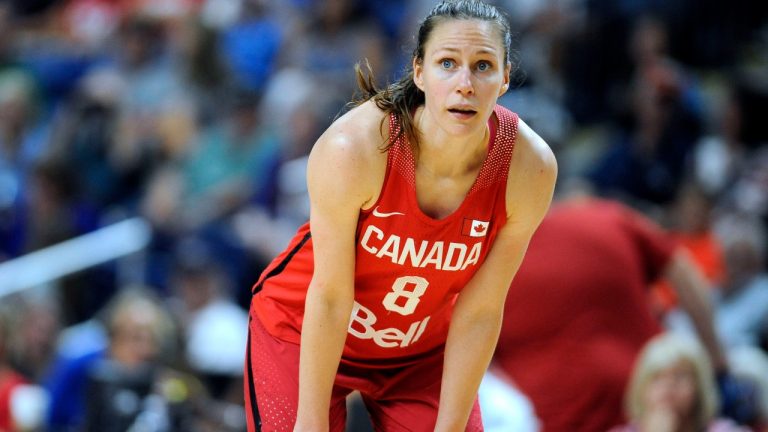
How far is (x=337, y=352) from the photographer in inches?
134

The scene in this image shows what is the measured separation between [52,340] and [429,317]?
3993mm

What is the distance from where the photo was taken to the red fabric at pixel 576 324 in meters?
5.28

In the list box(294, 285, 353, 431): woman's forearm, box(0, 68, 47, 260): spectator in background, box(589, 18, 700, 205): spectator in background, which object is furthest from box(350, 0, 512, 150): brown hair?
box(0, 68, 47, 260): spectator in background

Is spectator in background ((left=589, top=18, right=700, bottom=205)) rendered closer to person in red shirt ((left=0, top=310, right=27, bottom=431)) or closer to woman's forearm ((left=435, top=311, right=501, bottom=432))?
person in red shirt ((left=0, top=310, right=27, bottom=431))

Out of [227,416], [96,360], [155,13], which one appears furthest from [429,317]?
[155,13]

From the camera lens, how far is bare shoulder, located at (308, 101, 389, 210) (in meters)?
3.27

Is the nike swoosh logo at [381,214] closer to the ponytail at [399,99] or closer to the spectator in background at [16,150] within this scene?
the ponytail at [399,99]

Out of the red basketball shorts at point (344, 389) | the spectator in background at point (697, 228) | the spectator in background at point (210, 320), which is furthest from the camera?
the spectator in background at point (697, 228)

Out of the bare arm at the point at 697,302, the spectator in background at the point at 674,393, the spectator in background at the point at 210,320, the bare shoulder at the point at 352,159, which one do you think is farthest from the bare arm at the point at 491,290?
the spectator in background at the point at 210,320

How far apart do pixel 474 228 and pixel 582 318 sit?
2.02 m

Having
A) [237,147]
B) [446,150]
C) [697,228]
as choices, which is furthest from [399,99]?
[237,147]

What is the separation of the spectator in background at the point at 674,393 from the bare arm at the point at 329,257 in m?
1.92

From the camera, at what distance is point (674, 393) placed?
16.2 feet

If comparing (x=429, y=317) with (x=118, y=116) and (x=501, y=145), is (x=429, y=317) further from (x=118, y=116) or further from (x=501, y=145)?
(x=118, y=116)
